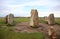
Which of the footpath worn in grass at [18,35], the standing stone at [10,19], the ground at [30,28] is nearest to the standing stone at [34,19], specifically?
the ground at [30,28]

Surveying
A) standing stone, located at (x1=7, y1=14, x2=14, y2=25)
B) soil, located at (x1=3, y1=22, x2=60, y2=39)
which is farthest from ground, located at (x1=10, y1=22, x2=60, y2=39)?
standing stone, located at (x1=7, y1=14, x2=14, y2=25)

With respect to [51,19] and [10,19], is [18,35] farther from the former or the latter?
[51,19]

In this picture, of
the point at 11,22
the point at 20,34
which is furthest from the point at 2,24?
the point at 20,34

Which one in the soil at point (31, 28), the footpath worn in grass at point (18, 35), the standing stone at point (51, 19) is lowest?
the footpath worn in grass at point (18, 35)

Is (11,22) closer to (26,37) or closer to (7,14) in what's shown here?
(7,14)

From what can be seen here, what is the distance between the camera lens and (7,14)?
4738mm

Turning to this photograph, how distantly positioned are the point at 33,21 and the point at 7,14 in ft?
2.68

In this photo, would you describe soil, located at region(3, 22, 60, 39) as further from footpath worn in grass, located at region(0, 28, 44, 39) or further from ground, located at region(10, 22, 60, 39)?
footpath worn in grass, located at region(0, 28, 44, 39)

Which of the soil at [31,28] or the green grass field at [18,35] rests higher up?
the soil at [31,28]

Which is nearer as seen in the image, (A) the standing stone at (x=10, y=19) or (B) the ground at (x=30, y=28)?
(B) the ground at (x=30, y=28)

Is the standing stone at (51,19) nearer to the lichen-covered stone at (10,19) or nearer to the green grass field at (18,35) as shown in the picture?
the green grass field at (18,35)

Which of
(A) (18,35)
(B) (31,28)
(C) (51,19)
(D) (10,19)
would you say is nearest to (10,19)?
(D) (10,19)

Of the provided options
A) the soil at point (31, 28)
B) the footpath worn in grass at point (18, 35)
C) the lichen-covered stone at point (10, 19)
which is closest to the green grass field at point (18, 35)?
the footpath worn in grass at point (18, 35)

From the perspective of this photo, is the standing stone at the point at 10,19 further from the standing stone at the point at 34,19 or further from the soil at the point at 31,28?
the standing stone at the point at 34,19
